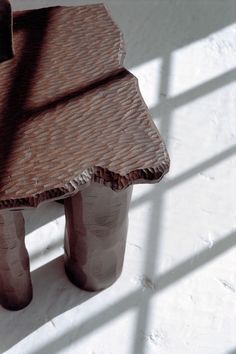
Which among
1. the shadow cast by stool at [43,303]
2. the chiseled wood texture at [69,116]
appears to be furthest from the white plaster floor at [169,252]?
the chiseled wood texture at [69,116]

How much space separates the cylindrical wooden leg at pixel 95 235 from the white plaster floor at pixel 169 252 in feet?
0.15

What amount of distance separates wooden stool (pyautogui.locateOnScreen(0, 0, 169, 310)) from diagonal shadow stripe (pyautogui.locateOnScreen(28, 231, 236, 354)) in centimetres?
6

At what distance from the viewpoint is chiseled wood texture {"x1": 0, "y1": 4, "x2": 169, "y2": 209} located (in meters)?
1.12

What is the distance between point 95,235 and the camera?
1334mm

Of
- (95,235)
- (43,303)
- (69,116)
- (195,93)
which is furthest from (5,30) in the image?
(195,93)

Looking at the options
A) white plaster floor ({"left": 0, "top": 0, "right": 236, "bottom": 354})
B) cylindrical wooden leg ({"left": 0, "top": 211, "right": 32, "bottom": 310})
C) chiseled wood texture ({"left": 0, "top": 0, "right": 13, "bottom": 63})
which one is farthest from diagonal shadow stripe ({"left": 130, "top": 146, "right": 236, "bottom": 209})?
chiseled wood texture ({"left": 0, "top": 0, "right": 13, "bottom": 63})

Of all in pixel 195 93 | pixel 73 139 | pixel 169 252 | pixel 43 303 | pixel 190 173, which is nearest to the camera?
pixel 73 139

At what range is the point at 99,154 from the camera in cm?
115

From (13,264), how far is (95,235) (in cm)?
17

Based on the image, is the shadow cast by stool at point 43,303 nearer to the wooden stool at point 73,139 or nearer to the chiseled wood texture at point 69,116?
the wooden stool at point 73,139

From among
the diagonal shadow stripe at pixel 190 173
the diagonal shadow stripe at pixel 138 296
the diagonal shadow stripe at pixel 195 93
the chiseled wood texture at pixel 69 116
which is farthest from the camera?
the diagonal shadow stripe at pixel 195 93

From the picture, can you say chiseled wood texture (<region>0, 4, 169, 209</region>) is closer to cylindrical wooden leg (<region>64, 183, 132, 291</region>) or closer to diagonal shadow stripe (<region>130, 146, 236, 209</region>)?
cylindrical wooden leg (<region>64, 183, 132, 291</region>)

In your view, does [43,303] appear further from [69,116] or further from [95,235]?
[69,116]

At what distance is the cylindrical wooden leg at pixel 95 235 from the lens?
1.26 meters
